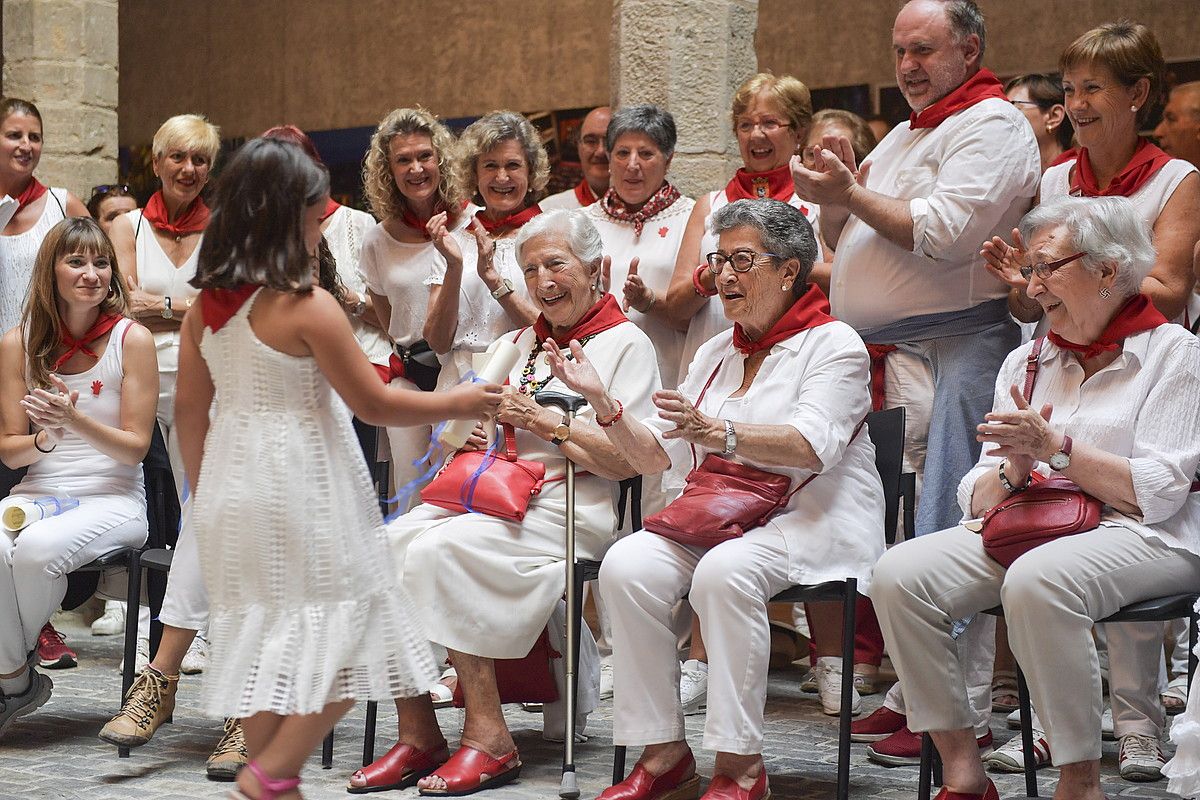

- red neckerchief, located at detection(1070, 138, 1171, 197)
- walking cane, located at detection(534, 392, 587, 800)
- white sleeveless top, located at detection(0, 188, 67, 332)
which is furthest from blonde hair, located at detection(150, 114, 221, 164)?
red neckerchief, located at detection(1070, 138, 1171, 197)

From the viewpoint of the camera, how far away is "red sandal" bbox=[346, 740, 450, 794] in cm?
404

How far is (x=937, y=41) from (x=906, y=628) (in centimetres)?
173

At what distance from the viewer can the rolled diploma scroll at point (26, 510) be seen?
4.73 meters

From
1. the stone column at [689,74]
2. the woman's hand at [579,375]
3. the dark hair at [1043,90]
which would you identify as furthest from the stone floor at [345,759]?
the stone column at [689,74]

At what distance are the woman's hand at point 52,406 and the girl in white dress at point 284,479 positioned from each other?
5.10 ft

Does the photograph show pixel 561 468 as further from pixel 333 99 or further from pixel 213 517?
pixel 333 99

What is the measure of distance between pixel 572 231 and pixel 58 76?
4878 millimetres

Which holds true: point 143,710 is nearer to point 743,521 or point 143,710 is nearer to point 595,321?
point 595,321

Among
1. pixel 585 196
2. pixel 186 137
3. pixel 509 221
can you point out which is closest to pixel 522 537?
pixel 509 221

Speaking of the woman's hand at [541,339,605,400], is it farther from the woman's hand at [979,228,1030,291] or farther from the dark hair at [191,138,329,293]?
the woman's hand at [979,228,1030,291]

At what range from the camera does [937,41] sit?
4324 mm

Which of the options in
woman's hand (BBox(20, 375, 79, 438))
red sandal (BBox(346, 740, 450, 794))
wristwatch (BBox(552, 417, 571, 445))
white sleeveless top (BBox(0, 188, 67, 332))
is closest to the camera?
red sandal (BBox(346, 740, 450, 794))

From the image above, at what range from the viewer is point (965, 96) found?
14.2 ft

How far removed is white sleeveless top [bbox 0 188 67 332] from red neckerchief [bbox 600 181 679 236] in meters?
2.25
